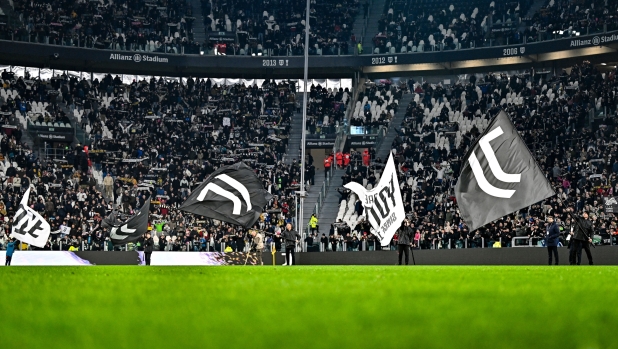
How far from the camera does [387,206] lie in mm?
29672

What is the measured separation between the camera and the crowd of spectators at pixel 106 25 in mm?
59656

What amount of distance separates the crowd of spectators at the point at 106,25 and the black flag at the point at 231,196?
126 feet

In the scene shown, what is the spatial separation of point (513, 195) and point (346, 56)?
49313mm

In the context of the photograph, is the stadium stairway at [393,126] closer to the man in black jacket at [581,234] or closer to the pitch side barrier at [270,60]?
the pitch side barrier at [270,60]

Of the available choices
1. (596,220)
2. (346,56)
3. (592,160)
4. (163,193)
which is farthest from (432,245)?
(346,56)

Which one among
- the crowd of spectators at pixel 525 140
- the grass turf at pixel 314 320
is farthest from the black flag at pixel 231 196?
the grass turf at pixel 314 320

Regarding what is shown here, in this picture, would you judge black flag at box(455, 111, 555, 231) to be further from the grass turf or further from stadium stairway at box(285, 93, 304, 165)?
stadium stairway at box(285, 93, 304, 165)

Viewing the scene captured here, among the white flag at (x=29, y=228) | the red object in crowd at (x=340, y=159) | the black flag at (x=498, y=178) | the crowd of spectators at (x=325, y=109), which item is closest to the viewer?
the black flag at (x=498, y=178)

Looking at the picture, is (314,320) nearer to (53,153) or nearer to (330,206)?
(330,206)

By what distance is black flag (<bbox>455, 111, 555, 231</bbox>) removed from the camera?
13.3m

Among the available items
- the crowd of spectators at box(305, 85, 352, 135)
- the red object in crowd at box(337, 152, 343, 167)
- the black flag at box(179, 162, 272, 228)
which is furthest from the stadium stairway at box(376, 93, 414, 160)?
the black flag at box(179, 162, 272, 228)

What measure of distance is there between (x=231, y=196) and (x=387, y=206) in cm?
691

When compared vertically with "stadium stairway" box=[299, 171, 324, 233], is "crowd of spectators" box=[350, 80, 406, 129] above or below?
above

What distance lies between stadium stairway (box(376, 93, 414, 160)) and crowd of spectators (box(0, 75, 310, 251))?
5.19 m
